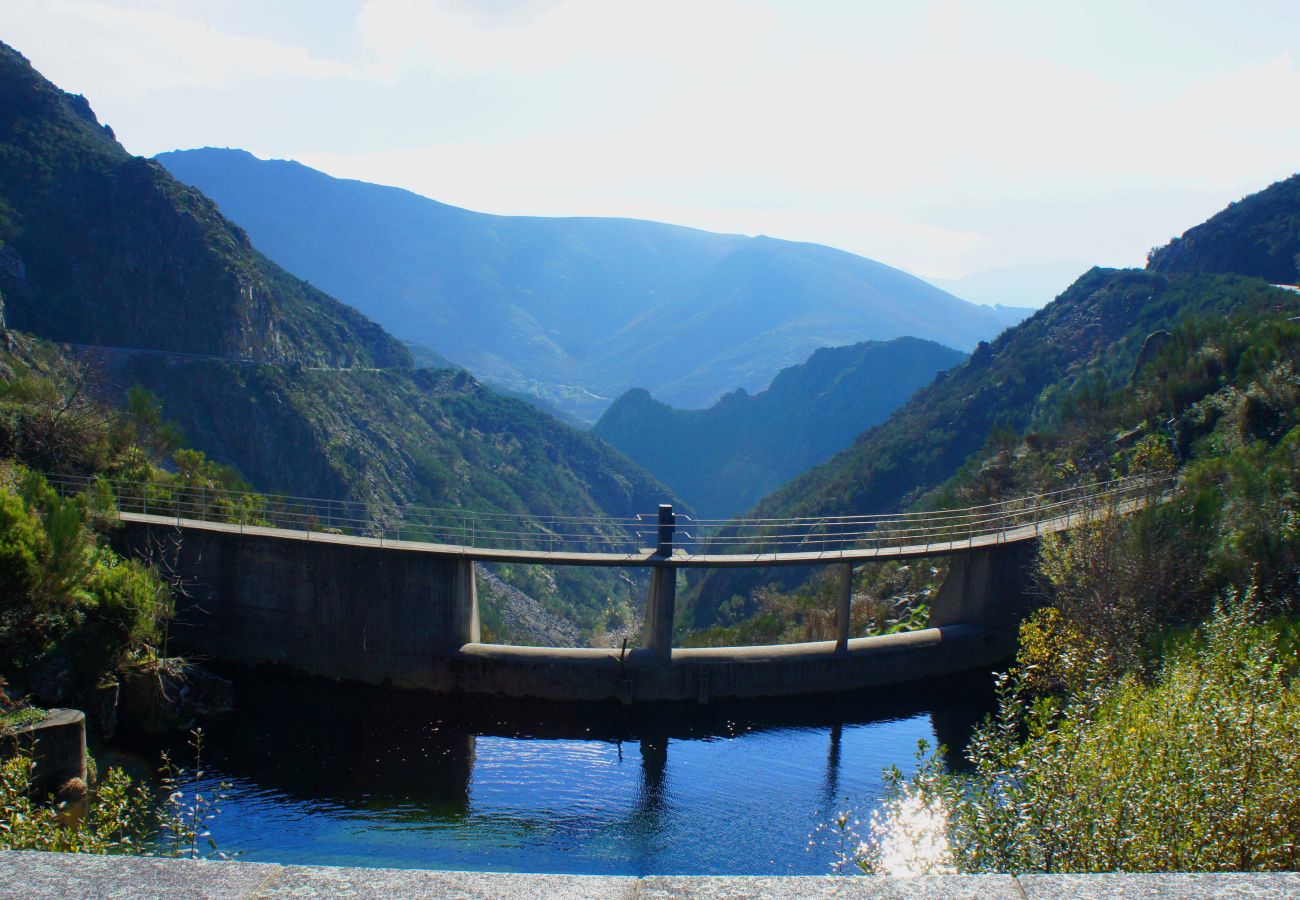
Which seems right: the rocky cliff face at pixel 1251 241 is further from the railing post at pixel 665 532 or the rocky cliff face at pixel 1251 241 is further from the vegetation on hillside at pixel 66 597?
the vegetation on hillside at pixel 66 597

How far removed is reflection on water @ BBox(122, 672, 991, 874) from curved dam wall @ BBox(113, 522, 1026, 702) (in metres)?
0.49

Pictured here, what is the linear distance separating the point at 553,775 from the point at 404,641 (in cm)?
563

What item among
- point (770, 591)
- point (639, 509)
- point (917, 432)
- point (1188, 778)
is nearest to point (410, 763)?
point (1188, 778)

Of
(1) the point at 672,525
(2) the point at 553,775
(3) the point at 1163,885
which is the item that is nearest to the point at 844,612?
(1) the point at 672,525

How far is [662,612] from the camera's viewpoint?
74.9ft

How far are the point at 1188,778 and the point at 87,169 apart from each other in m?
88.0

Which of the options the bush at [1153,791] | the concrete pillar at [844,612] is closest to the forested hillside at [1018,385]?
the concrete pillar at [844,612]

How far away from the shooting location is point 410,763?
63.2 feet

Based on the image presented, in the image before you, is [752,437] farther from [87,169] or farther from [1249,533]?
[1249,533]

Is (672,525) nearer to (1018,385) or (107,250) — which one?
(1018,385)

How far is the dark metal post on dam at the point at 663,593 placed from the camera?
74.5 feet

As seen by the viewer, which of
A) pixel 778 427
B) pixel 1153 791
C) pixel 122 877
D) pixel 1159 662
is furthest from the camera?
pixel 778 427

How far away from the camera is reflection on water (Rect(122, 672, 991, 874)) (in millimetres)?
15664

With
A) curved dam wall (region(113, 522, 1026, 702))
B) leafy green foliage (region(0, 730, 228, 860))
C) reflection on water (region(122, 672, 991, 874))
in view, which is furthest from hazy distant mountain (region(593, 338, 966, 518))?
leafy green foliage (region(0, 730, 228, 860))
